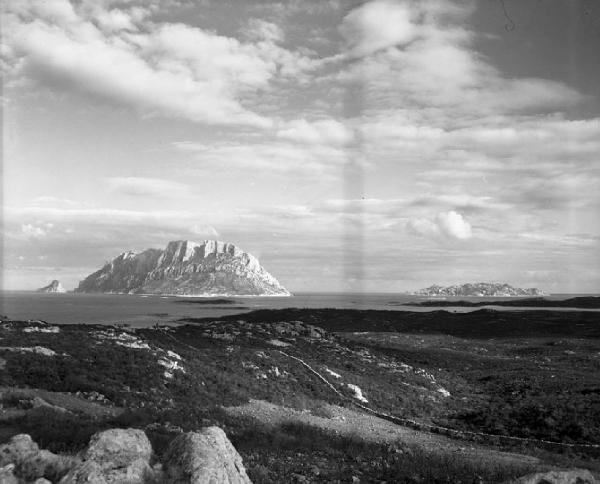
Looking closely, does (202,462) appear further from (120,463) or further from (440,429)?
(440,429)

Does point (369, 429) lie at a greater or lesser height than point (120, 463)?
lesser

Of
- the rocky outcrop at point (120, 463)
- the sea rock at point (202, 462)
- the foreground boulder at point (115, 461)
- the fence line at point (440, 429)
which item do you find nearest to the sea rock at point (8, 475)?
the rocky outcrop at point (120, 463)

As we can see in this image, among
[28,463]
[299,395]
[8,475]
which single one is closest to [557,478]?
[28,463]

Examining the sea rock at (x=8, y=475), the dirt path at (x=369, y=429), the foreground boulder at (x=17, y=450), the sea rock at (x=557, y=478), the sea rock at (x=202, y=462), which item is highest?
the foreground boulder at (x=17, y=450)

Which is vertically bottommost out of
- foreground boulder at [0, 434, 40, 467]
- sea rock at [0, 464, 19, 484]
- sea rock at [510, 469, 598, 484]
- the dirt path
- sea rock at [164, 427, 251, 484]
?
the dirt path

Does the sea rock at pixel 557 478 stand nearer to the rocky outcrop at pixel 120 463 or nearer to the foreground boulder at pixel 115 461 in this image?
the rocky outcrop at pixel 120 463

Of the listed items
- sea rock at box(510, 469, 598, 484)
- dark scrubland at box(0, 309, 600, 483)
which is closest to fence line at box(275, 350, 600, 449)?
→ dark scrubland at box(0, 309, 600, 483)

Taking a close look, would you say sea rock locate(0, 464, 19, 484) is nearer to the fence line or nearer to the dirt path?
the dirt path
